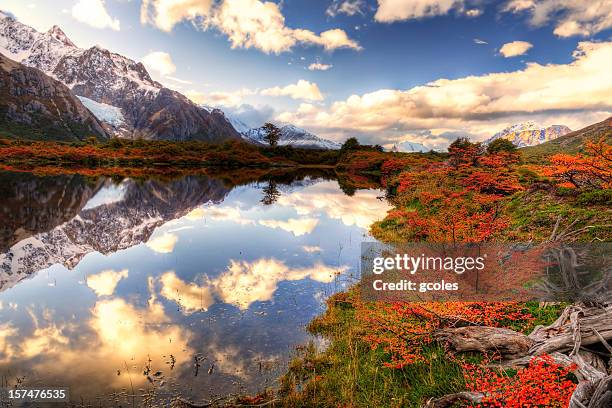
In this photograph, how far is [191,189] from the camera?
52.6 meters

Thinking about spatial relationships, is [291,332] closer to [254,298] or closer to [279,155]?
[254,298]

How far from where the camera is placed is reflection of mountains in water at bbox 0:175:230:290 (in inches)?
783

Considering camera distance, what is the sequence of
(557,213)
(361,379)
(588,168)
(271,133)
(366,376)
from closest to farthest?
1. (361,379)
2. (366,376)
3. (557,213)
4. (588,168)
5. (271,133)

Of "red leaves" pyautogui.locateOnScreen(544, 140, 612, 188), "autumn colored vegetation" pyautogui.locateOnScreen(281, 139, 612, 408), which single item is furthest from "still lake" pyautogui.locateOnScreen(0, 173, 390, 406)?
"red leaves" pyautogui.locateOnScreen(544, 140, 612, 188)

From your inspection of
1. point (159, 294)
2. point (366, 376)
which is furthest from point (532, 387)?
point (159, 294)

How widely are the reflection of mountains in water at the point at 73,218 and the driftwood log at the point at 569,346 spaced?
18949 mm

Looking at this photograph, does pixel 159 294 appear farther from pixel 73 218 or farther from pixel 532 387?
pixel 73 218

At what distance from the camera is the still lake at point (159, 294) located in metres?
9.64

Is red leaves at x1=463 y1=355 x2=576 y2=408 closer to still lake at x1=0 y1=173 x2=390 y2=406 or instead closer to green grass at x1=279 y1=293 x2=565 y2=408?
green grass at x1=279 y1=293 x2=565 y2=408

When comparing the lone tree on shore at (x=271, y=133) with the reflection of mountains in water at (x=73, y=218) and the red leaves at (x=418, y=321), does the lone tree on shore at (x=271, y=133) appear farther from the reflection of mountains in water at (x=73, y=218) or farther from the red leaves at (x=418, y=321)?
the red leaves at (x=418, y=321)

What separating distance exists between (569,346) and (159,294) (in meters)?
14.7

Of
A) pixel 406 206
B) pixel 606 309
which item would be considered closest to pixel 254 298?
pixel 606 309

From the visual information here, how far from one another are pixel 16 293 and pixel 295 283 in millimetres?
12392

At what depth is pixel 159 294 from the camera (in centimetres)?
1534
